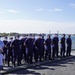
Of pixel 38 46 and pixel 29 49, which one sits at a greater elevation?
pixel 38 46

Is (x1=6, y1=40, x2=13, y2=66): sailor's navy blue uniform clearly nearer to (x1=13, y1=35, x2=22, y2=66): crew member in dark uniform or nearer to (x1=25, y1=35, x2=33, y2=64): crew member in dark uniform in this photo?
(x1=13, y1=35, x2=22, y2=66): crew member in dark uniform

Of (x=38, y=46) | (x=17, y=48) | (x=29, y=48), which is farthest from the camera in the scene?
(x=38, y=46)

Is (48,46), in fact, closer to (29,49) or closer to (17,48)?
(29,49)

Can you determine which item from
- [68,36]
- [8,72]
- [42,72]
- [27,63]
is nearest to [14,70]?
[8,72]

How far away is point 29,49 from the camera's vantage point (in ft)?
54.6

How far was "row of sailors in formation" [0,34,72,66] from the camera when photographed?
15.7 m

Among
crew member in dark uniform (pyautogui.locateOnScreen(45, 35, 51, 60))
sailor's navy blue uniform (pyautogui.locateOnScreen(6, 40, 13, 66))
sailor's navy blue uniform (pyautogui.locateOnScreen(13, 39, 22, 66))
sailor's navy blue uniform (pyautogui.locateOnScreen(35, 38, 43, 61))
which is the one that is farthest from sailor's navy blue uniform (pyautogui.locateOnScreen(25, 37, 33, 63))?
crew member in dark uniform (pyautogui.locateOnScreen(45, 35, 51, 60))

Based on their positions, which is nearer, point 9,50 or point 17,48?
point 17,48

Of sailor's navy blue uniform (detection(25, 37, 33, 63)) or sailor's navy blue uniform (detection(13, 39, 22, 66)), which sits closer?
sailor's navy blue uniform (detection(13, 39, 22, 66))

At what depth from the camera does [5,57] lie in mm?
16234

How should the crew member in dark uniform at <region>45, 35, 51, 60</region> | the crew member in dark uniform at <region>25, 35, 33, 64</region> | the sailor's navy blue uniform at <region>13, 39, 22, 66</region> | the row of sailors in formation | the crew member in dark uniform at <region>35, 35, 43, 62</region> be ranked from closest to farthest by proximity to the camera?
the sailor's navy blue uniform at <region>13, 39, 22, 66</region> → the row of sailors in formation → the crew member in dark uniform at <region>25, 35, 33, 64</region> → the crew member in dark uniform at <region>35, 35, 43, 62</region> → the crew member in dark uniform at <region>45, 35, 51, 60</region>

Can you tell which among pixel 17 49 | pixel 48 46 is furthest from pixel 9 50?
pixel 48 46

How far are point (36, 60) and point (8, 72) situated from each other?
449 centimetres

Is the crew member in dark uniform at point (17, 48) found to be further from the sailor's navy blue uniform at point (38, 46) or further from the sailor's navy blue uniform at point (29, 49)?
the sailor's navy blue uniform at point (38, 46)
